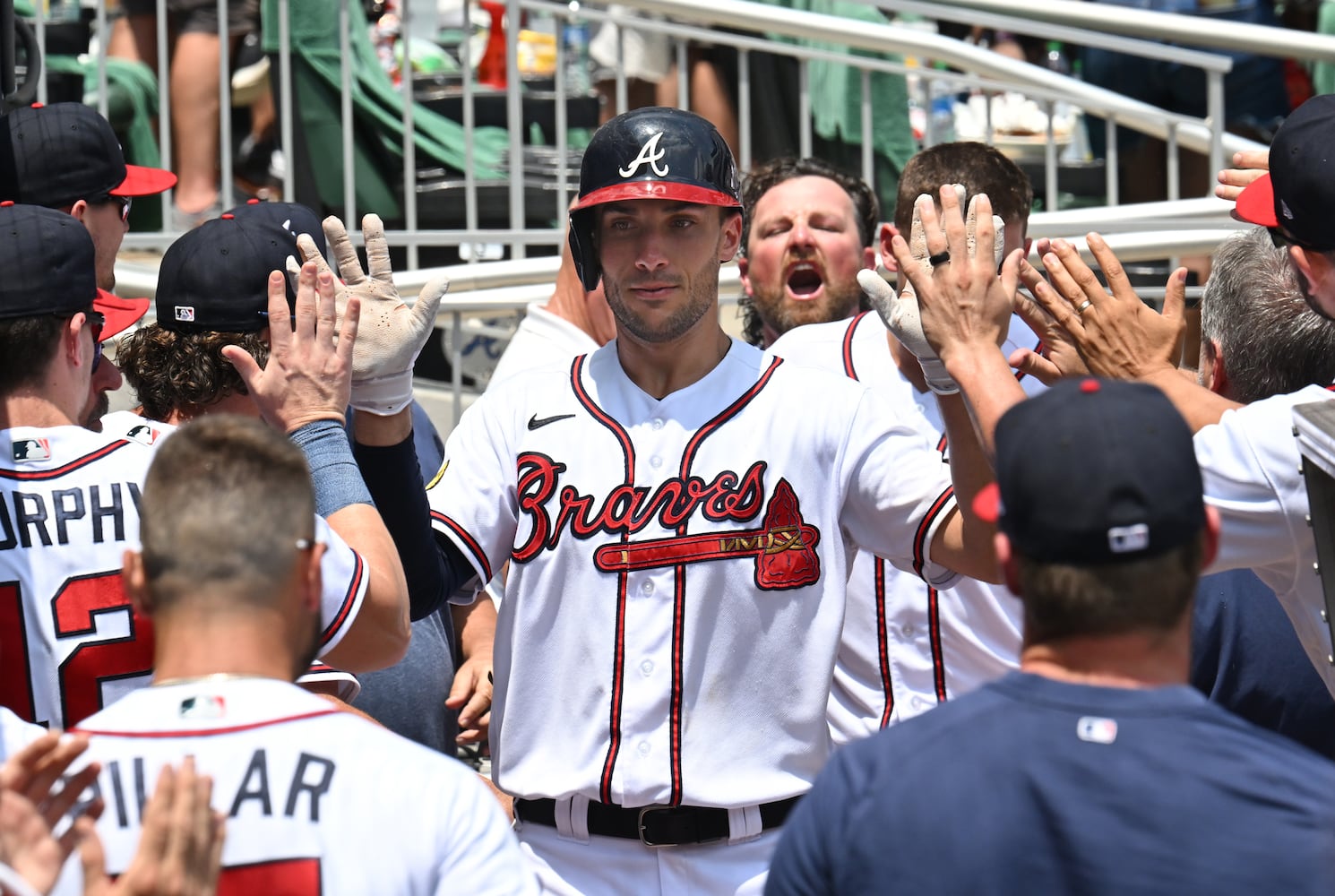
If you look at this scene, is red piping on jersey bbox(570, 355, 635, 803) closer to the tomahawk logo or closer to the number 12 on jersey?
the tomahawk logo

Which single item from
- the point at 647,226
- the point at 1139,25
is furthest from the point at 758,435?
the point at 1139,25

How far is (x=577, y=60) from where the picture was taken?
28.6ft

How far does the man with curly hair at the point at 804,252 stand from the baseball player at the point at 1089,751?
318 centimetres

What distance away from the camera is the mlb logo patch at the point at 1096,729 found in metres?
1.92

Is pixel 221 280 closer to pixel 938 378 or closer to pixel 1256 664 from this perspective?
pixel 938 378

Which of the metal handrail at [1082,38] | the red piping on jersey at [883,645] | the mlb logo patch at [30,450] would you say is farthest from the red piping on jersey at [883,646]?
the metal handrail at [1082,38]

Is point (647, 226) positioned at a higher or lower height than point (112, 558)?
higher

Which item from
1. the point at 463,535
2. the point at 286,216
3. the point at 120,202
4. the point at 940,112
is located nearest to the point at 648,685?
the point at 463,535

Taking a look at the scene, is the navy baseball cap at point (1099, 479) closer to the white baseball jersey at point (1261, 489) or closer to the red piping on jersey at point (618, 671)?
the white baseball jersey at point (1261, 489)

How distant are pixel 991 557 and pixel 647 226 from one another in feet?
3.17

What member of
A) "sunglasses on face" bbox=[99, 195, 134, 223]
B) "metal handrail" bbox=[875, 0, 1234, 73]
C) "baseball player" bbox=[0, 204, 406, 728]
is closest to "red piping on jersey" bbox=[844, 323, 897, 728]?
"baseball player" bbox=[0, 204, 406, 728]

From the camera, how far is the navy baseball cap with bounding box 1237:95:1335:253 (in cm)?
287

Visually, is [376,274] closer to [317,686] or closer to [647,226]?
[647,226]

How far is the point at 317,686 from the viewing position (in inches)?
127
